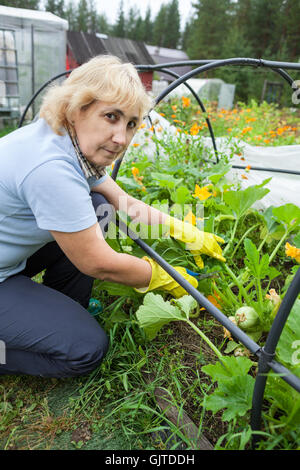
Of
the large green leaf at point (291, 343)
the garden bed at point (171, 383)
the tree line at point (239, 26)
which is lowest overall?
the garden bed at point (171, 383)

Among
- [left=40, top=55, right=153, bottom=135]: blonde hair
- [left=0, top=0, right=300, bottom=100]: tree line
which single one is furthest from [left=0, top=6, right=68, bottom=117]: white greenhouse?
[left=40, top=55, right=153, bottom=135]: blonde hair

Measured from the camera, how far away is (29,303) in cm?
116

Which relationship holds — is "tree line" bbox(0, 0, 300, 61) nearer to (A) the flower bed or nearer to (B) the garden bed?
(A) the flower bed

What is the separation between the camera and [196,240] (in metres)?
1.42

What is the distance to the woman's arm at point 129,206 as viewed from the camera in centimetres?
150

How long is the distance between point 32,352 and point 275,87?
1350 centimetres

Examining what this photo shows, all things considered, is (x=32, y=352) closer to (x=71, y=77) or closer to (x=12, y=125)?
(x=71, y=77)

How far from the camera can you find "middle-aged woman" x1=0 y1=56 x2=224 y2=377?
39.5 inches

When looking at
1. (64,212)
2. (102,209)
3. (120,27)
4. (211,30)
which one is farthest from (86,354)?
(120,27)

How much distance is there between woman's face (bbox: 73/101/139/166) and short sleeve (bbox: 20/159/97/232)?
0.37 ft

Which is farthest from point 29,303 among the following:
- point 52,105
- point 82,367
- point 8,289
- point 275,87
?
point 275,87

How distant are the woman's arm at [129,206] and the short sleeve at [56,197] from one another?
484 mm

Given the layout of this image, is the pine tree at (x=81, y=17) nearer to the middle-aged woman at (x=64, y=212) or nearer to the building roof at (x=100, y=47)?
the building roof at (x=100, y=47)

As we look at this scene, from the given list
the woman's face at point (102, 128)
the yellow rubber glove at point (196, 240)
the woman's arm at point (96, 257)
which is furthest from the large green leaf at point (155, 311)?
the woman's face at point (102, 128)
